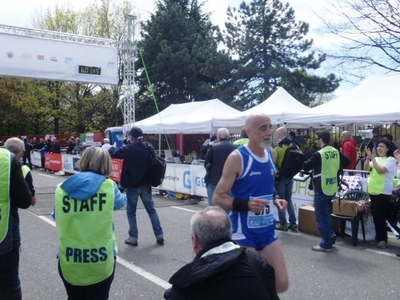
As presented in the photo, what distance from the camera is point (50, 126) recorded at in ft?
143

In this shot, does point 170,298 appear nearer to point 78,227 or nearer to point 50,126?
point 78,227

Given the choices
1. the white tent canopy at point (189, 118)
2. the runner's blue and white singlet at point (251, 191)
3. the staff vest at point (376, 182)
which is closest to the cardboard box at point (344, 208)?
the staff vest at point (376, 182)

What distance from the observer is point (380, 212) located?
691cm

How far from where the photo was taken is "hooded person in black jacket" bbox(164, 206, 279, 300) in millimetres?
2027

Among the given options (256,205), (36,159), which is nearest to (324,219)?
(256,205)

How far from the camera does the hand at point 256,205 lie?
3453 mm

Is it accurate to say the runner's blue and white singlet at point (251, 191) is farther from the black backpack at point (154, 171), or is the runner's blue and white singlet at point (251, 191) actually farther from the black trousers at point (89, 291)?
the black backpack at point (154, 171)

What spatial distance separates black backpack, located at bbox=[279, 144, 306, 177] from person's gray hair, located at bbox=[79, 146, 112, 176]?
Answer: 5207 millimetres

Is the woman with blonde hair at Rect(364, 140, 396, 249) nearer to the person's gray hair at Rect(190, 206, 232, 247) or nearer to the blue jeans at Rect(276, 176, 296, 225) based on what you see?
the blue jeans at Rect(276, 176, 296, 225)

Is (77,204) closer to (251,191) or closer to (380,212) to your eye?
(251,191)

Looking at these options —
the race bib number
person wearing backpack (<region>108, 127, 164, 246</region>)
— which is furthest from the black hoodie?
person wearing backpack (<region>108, 127, 164, 246</region>)

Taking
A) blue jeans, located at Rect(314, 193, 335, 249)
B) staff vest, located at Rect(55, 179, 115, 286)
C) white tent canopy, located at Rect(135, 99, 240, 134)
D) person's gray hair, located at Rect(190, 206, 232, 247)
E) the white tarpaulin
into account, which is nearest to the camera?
person's gray hair, located at Rect(190, 206, 232, 247)

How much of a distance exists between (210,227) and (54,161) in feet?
64.3

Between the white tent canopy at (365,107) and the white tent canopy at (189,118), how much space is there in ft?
15.1
